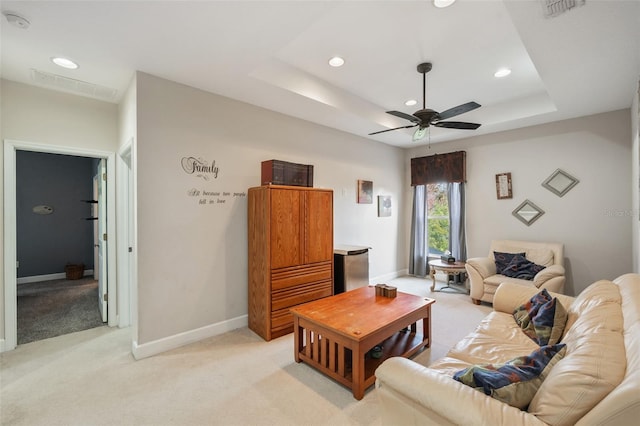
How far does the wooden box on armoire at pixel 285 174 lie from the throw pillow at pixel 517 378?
2530 millimetres

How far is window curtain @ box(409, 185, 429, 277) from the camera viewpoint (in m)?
5.86

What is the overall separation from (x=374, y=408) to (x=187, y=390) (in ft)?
4.80

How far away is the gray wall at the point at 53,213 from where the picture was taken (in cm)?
546

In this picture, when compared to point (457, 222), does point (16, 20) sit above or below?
above

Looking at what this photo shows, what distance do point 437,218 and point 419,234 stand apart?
0.49 metres

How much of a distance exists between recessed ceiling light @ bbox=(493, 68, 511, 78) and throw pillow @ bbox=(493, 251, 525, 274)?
8.63 ft

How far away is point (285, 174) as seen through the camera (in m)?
3.30

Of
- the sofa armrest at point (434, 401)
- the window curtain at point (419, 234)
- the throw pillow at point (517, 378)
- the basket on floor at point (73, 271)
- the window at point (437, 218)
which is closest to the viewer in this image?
the sofa armrest at point (434, 401)

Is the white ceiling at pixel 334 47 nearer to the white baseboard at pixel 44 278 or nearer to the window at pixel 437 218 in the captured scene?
the window at pixel 437 218

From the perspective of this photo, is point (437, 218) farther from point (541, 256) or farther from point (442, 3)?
point (442, 3)

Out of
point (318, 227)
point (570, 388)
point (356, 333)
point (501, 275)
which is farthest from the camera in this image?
point (501, 275)

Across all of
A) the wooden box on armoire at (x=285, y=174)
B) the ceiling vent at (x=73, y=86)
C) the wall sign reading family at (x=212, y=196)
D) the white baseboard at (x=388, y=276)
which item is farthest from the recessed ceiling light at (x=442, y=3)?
the white baseboard at (x=388, y=276)

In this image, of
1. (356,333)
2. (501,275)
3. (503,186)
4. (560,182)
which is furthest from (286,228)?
(560,182)

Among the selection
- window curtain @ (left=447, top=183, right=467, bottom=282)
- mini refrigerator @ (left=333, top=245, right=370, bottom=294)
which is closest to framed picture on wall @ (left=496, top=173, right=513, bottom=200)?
window curtain @ (left=447, top=183, right=467, bottom=282)
